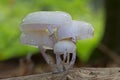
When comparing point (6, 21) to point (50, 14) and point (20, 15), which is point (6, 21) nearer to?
point (20, 15)

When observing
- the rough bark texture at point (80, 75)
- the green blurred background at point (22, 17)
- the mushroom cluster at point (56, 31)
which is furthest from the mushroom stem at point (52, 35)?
the green blurred background at point (22, 17)

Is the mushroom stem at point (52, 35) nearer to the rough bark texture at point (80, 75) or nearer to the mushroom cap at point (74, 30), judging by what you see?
the mushroom cap at point (74, 30)

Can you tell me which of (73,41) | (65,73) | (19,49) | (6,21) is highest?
(73,41)

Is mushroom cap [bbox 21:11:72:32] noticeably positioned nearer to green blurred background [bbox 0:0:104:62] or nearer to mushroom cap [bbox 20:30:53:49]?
mushroom cap [bbox 20:30:53:49]

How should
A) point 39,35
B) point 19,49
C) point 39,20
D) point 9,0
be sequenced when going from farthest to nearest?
point 9,0
point 19,49
point 39,35
point 39,20

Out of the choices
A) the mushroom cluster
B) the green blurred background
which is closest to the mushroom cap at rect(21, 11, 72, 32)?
the mushroom cluster

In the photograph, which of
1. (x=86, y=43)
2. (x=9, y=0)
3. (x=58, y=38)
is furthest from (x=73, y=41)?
(x=9, y=0)

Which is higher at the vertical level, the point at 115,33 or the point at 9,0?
the point at 9,0

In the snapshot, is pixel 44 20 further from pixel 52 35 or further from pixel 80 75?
pixel 80 75
